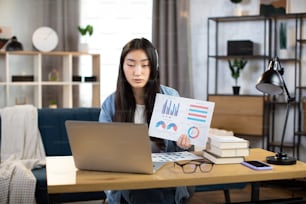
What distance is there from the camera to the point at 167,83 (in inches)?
114

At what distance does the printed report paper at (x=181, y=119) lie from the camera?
1214 millimetres

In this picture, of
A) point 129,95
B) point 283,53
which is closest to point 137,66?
point 129,95

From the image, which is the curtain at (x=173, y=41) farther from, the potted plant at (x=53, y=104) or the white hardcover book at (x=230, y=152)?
the white hardcover book at (x=230, y=152)

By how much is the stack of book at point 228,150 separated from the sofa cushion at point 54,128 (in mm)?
1348

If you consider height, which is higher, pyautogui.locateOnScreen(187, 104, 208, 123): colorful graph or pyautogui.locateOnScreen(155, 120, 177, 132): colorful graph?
pyautogui.locateOnScreen(187, 104, 208, 123): colorful graph

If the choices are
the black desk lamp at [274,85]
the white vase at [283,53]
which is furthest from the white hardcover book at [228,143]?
the white vase at [283,53]

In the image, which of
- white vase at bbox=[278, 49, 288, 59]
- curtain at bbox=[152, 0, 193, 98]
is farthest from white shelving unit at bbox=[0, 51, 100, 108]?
white vase at bbox=[278, 49, 288, 59]

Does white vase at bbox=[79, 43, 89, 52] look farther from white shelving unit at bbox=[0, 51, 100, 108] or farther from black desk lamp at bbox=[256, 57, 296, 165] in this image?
black desk lamp at bbox=[256, 57, 296, 165]

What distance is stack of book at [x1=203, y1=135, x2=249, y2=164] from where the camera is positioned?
1217 mm

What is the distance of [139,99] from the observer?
4.76ft

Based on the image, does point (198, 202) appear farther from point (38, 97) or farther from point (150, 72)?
point (38, 97)

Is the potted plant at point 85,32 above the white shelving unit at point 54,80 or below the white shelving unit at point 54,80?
above

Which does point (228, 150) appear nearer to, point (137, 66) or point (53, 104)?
point (137, 66)

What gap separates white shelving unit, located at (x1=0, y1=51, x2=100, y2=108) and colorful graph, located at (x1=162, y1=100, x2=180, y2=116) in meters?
2.00
